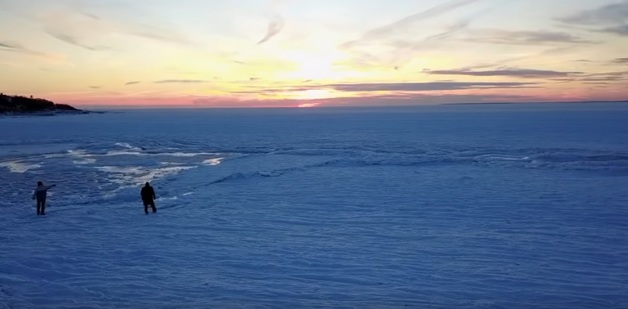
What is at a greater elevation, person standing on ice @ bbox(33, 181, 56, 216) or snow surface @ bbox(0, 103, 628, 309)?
person standing on ice @ bbox(33, 181, 56, 216)

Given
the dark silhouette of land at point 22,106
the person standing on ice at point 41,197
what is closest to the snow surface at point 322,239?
the person standing on ice at point 41,197

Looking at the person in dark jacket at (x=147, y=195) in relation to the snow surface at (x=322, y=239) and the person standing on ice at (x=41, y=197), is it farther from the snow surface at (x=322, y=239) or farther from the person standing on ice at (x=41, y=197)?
the person standing on ice at (x=41, y=197)

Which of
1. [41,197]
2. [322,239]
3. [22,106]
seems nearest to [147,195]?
[41,197]

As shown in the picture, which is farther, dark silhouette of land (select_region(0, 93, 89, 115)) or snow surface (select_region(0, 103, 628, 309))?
dark silhouette of land (select_region(0, 93, 89, 115))

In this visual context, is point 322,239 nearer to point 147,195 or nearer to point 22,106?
point 147,195

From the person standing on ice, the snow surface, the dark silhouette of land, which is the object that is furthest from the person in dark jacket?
the dark silhouette of land

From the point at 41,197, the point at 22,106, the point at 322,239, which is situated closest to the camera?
the point at 322,239

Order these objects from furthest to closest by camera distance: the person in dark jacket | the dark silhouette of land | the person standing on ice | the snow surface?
the dark silhouette of land → the person in dark jacket → the person standing on ice → the snow surface

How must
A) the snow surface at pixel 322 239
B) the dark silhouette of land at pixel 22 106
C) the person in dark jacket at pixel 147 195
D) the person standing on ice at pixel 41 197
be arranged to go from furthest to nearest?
the dark silhouette of land at pixel 22 106
the person in dark jacket at pixel 147 195
the person standing on ice at pixel 41 197
the snow surface at pixel 322 239

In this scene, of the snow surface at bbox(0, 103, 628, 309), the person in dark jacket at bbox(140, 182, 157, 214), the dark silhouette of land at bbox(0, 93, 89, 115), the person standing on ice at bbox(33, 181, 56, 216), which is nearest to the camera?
the snow surface at bbox(0, 103, 628, 309)

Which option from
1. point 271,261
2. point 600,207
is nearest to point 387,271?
point 271,261

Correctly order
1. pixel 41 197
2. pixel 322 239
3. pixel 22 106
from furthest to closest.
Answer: pixel 22 106 → pixel 41 197 → pixel 322 239

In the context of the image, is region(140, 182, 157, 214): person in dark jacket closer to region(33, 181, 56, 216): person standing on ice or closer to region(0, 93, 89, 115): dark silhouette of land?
region(33, 181, 56, 216): person standing on ice
